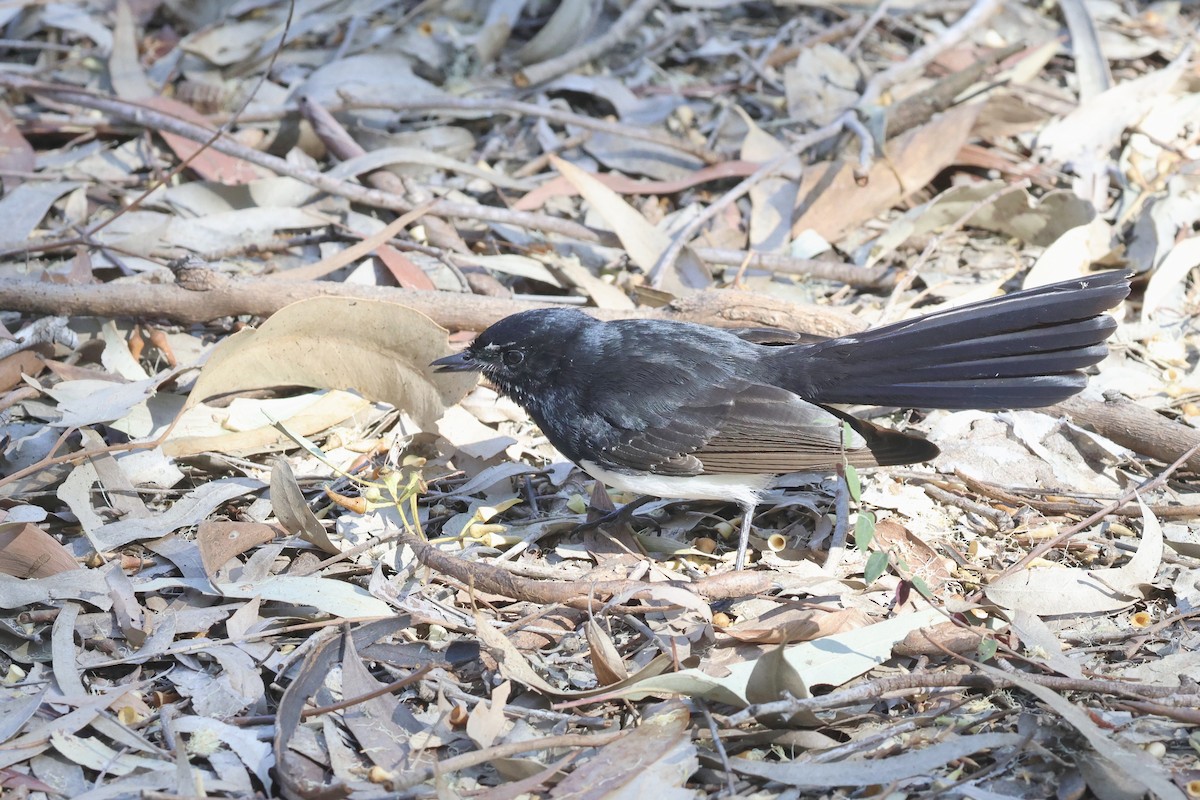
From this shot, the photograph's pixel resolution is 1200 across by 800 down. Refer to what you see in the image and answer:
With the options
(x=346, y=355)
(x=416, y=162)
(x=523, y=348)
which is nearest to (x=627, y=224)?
(x=416, y=162)

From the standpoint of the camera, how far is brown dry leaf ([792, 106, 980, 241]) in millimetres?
5910

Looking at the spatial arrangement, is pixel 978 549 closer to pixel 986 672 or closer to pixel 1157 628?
pixel 1157 628

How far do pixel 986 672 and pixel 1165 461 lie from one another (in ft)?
5.72

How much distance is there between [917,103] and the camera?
6121 mm

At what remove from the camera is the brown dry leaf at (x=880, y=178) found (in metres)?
5.91

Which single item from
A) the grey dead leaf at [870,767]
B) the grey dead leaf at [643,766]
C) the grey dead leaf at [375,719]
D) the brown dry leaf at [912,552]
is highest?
the grey dead leaf at [870,767]

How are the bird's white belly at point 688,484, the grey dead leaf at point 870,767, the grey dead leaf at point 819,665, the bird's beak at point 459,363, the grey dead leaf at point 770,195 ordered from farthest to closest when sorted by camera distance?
the grey dead leaf at point 770,195 → the bird's beak at point 459,363 → the bird's white belly at point 688,484 → the grey dead leaf at point 819,665 → the grey dead leaf at point 870,767

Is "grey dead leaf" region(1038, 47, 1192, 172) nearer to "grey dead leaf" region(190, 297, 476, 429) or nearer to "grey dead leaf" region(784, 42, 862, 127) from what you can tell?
"grey dead leaf" region(784, 42, 862, 127)

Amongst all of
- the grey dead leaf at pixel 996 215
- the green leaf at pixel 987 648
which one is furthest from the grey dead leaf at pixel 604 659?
the grey dead leaf at pixel 996 215

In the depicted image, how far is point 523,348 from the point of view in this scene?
441 centimetres

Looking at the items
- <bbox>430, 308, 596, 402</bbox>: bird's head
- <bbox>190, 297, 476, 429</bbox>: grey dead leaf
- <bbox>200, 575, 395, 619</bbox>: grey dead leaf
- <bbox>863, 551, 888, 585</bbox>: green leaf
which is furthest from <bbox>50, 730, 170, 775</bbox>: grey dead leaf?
<bbox>863, 551, 888, 585</bbox>: green leaf

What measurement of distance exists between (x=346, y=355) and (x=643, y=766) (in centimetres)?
233

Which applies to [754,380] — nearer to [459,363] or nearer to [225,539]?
[459,363]

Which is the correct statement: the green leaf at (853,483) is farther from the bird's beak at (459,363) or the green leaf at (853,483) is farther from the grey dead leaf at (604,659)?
the bird's beak at (459,363)
